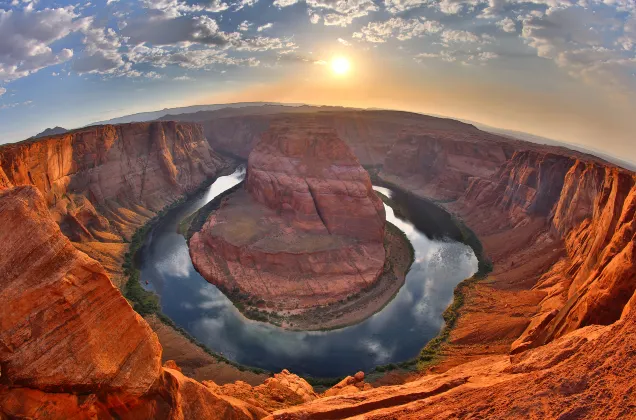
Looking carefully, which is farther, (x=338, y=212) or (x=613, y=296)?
(x=338, y=212)

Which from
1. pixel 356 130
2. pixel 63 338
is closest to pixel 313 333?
pixel 63 338

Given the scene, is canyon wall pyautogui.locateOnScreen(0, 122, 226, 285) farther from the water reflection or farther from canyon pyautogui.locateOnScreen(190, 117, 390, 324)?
canyon pyautogui.locateOnScreen(190, 117, 390, 324)

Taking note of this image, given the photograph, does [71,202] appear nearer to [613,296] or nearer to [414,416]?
[414,416]

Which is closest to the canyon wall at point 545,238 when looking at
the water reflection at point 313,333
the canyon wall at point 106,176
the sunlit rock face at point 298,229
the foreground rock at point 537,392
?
the water reflection at point 313,333

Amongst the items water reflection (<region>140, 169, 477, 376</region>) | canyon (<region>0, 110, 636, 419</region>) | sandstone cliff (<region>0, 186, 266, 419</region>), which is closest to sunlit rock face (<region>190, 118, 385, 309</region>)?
canyon (<region>0, 110, 636, 419</region>)

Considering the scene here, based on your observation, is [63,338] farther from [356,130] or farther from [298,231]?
[356,130]

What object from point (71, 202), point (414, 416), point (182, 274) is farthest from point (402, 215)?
point (414, 416)
